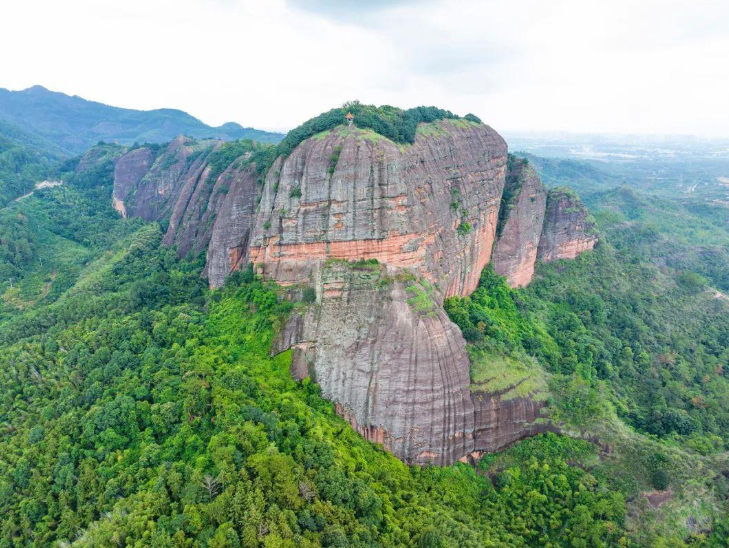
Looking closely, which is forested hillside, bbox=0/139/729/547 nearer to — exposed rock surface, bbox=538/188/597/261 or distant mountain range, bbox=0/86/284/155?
exposed rock surface, bbox=538/188/597/261

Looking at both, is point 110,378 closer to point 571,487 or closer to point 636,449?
point 571,487

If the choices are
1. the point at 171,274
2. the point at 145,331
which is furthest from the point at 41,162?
the point at 145,331

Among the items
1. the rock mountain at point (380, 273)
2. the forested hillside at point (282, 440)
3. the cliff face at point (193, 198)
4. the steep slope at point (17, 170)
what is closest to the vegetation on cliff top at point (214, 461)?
the forested hillside at point (282, 440)

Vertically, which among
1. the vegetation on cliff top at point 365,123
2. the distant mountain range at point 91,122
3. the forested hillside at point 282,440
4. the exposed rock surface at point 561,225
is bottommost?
the forested hillside at point 282,440

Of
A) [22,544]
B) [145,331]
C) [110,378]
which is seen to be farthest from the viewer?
[145,331]

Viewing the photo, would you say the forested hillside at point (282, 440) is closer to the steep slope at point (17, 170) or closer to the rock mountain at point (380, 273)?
the rock mountain at point (380, 273)

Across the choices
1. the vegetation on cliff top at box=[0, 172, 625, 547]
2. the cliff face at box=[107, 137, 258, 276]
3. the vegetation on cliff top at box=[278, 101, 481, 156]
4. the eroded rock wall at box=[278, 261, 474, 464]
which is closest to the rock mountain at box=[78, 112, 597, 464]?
the eroded rock wall at box=[278, 261, 474, 464]
